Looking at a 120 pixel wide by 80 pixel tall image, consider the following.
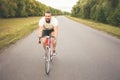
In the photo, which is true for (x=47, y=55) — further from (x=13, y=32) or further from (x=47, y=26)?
(x=13, y=32)

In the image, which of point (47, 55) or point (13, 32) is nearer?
point (47, 55)

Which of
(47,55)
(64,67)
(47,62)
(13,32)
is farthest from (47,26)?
(13,32)

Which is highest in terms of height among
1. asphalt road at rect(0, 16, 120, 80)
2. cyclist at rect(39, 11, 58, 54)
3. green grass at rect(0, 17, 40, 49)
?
cyclist at rect(39, 11, 58, 54)

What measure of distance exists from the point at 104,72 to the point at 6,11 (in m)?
58.0

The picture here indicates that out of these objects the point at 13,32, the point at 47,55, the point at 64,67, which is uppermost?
the point at 47,55

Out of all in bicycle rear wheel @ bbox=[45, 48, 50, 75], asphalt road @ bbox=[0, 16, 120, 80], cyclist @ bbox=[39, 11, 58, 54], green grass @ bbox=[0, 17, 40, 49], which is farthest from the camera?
green grass @ bbox=[0, 17, 40, 49]

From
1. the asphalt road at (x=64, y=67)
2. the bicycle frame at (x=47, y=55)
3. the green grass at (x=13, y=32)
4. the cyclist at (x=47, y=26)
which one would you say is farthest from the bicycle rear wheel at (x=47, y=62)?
the green grass at (x=13, y=32)

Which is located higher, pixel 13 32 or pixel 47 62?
pixel 47 62

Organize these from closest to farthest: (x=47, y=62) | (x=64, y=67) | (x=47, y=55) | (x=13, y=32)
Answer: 1. (x=47, y=62)
2. (x=47, y=55)
3. (x=64, y=67)
4. (x=13, y=32)

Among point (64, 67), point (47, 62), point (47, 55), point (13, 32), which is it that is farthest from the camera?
point (13, 32)

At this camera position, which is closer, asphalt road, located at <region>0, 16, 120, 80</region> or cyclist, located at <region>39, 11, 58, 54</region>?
asphalt road, located at <region>0, 16, 120, 80</region>

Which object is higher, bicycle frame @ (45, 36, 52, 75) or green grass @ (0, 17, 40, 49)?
bicycle frame @ (45, 36, 52, 75)

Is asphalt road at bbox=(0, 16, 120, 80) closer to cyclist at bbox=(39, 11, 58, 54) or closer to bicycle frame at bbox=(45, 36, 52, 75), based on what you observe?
bicycle frame at bbox=(45, 36, 52, 75)

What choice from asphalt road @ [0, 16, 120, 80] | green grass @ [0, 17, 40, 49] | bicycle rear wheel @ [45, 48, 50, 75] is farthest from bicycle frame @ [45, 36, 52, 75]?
green grass @ [0, 17, 40, 49]
